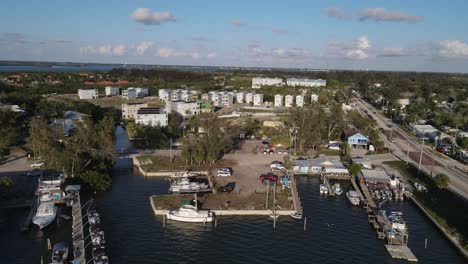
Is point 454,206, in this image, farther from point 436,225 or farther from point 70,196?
point 70,196

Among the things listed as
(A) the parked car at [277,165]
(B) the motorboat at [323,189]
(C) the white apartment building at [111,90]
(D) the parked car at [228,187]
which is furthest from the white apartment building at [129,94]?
(B) the motorboat at [323,189]

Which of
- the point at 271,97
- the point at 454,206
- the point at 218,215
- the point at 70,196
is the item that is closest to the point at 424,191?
the point at 454,206

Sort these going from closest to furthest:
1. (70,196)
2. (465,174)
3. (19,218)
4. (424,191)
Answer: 1. (19,218)
2. (70,196)
3. (424,191)
4. (465,174)

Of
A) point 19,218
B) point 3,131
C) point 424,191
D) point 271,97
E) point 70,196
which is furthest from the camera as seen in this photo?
point 271,97

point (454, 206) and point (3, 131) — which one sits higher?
point (3, 131)

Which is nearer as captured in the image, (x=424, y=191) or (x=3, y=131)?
(x=424, y=191)

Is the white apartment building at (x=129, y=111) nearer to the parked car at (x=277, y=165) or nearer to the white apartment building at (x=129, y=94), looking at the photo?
the white apartment building at (x=129, y=94)

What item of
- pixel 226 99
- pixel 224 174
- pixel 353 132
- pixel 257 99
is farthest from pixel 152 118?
pixel 257 99
